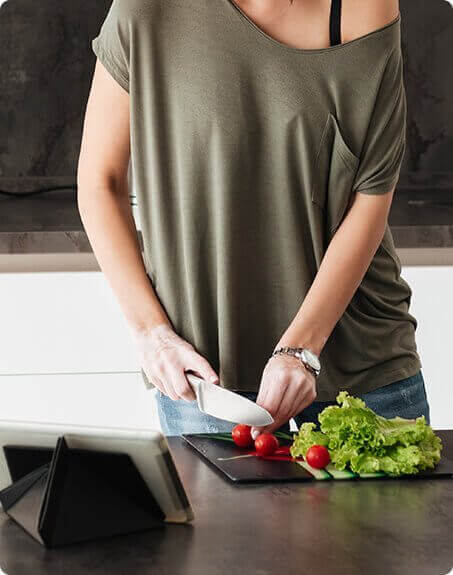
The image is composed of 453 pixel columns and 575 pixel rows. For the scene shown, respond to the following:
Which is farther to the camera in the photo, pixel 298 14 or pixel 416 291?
pixel 416 291

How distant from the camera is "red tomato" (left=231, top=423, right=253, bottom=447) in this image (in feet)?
3.67

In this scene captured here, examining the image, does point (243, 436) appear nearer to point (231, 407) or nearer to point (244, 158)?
point (231, 407)

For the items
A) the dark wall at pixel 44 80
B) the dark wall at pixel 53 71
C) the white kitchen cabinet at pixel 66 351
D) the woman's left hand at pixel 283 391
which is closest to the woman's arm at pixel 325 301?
the woman's left hand at pixel 283 391

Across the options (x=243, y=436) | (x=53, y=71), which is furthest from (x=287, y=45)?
(x=53, y=71)

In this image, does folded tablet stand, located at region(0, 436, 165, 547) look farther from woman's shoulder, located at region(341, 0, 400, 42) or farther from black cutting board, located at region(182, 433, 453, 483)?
woman's shoulder, located at region(341, 0, 400, 42)

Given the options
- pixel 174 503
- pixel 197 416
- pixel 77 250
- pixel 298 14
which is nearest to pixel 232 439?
pixel 197 416

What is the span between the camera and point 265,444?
1.08 meters

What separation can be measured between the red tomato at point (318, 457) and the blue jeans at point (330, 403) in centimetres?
25

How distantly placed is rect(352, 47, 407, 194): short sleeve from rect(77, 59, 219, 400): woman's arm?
0.98ft

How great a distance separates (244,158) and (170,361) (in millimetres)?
272

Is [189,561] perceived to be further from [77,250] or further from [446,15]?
[446,15]

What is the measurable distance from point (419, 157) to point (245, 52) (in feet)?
5.70

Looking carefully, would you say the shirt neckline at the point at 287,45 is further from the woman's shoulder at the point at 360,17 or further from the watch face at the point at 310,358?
the watch face at the point at 310,358

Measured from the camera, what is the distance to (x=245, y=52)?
49.9 inches
